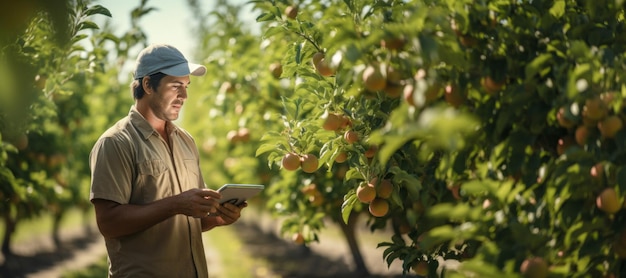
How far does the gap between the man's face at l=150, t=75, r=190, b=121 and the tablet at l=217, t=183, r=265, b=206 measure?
410mm

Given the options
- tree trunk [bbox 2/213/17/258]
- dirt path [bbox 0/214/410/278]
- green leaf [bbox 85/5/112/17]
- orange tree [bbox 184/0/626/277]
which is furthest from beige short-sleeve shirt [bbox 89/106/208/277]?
tree trunk [bbox 2/213/17/258]

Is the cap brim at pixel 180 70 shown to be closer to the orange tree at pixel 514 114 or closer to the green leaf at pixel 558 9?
the orange tree at pixel 514 114

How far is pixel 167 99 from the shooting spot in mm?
2998

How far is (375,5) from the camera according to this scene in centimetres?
261

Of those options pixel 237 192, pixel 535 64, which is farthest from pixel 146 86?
pixel 535 64

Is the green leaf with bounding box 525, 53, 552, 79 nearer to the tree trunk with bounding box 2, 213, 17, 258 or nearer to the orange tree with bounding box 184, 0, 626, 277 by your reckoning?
the orange tree with bounding box 184, 0, 626, 277

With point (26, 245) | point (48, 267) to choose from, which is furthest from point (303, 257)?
point (26, 245)

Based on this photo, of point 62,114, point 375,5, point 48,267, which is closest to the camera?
point 375,5

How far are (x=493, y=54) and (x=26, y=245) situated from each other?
1167cm

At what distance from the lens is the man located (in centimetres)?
269

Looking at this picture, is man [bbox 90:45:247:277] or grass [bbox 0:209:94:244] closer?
man [bbox 90:45:247:277]

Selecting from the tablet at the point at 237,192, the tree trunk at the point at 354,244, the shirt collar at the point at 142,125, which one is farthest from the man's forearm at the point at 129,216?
the tree trunk at the point at 354,244

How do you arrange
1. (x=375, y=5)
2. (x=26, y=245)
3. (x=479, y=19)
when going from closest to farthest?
(x=479, y=19)
(x=375, y=5)
(x=26, y=245)

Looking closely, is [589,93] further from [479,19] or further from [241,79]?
[241,79]
